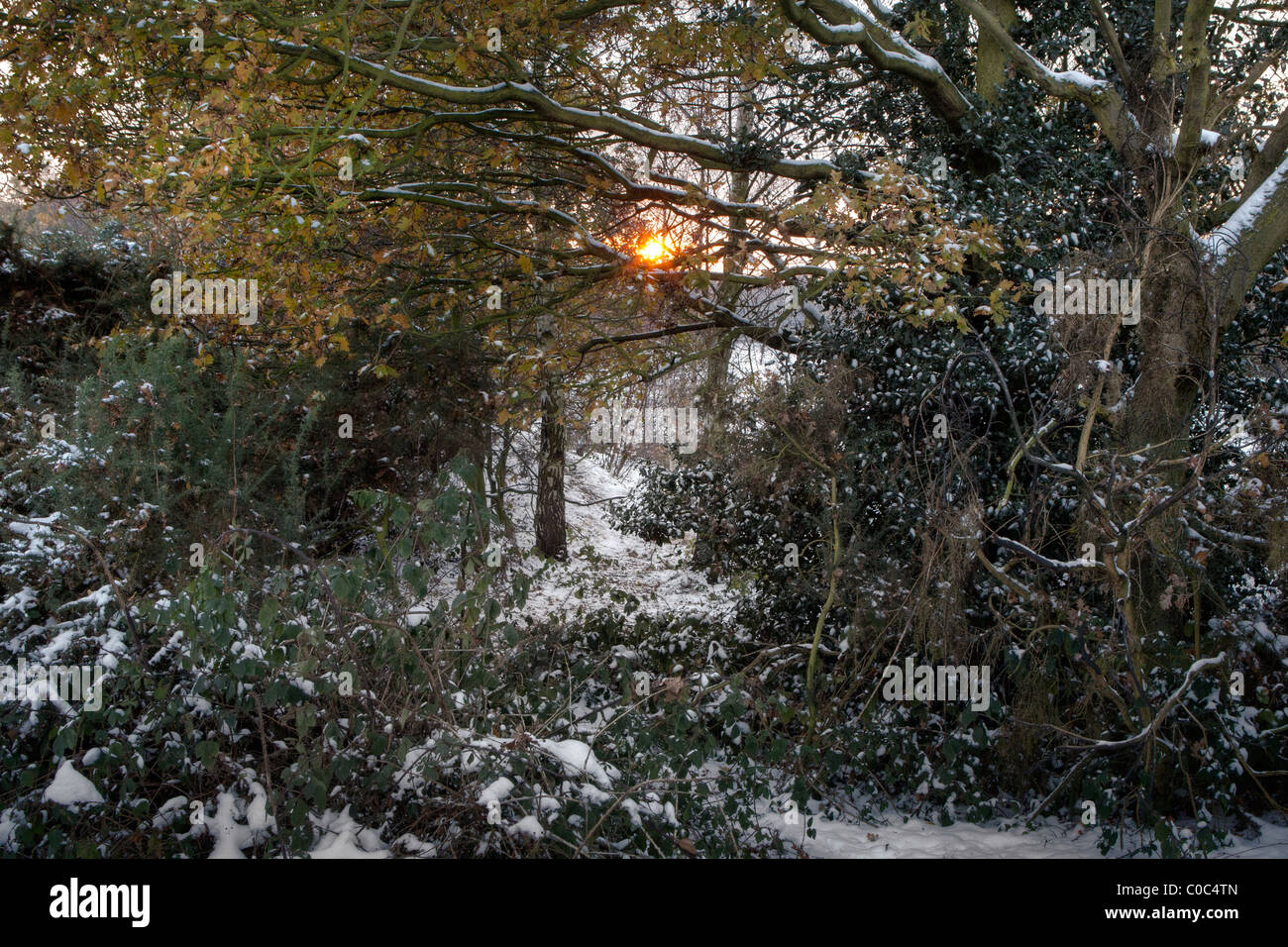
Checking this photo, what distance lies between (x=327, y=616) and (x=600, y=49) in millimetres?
8470

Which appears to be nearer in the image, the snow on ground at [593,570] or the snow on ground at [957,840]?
the snow on ground at [957,840]

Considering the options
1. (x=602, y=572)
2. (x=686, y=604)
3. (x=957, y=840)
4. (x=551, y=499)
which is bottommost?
(x=957, y=840)

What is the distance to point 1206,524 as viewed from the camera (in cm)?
505

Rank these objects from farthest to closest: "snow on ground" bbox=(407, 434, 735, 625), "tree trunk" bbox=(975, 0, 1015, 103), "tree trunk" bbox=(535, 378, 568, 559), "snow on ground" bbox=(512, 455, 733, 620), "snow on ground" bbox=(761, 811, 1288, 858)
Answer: "tree trunk" bbox=(535, 378, 568, 559) → "snow on ground" bbox=(512, 455, 733, 620) → "snow on ground" bbox=(407, 434, 735, 625) → "tree trunk" bbox=(975, 0, 1015, 103) → "snow on ground" bbox=(761, 811, 1288, 858)

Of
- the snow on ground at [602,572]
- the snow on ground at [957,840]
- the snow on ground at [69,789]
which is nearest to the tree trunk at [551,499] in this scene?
the snow on ground at [602,572]

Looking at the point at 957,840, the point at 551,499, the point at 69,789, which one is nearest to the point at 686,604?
the point at 551,499

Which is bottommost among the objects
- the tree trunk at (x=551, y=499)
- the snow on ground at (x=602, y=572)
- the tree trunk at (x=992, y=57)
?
the snow on ground at (x=602, y=572)

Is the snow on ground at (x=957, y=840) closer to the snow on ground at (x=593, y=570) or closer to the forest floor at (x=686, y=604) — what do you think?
the forest floor at (x=686, y=604)

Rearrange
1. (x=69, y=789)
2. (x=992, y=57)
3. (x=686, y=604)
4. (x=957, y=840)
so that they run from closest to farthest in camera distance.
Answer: (x=69, y=789) < (x=957, y=840) < (x=992, y=57) < (x=686, y=604)

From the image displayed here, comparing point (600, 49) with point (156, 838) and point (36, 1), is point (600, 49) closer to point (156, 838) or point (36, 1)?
point (36, 1)

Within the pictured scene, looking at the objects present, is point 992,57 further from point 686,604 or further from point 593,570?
point 593,570

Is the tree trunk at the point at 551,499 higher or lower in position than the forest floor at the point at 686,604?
higher

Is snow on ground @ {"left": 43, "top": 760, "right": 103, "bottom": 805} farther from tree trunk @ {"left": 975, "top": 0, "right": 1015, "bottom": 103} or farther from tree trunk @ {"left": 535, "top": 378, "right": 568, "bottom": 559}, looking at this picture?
tree trunk @ {"left": 535, "top": 378, "right": 568, "bottom": 559}

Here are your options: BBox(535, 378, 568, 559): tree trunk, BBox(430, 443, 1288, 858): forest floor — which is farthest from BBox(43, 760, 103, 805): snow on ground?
BBox(535, 378, 568, 559): tree trunk
